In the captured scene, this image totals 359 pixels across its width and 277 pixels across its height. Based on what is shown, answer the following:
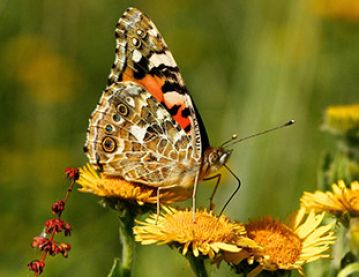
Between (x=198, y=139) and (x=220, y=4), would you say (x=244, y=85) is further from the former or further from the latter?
(x=198, y=139)

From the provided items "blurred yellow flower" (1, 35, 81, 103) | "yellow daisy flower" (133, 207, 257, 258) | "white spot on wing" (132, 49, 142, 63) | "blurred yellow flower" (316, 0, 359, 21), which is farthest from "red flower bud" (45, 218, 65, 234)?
"blurred yellow flower" (316, 0, 359, 21)

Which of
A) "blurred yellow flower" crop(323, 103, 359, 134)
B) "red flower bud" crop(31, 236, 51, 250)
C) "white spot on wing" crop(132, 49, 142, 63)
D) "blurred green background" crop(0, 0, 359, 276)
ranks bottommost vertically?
"blurred green background" crop(0, 0, 359, 276)

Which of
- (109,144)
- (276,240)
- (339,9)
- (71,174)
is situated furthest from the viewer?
(339,9)

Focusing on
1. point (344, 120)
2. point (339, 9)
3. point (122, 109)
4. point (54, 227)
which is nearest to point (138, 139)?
point (122, 109)

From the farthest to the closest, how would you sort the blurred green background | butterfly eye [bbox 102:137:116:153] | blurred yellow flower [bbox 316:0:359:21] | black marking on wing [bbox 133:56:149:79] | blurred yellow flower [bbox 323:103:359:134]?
1. blurred yellow flower [bbox 316:0:359:21]
2. the blurred green background
3. blurred yellow flower [bbox 323:103:359:134]
4. black marking on wing [bbox 133:56:149:79]
5. butterfly eye [bbox 102:137:116:153]

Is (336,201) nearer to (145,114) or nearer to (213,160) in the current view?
(213,160)

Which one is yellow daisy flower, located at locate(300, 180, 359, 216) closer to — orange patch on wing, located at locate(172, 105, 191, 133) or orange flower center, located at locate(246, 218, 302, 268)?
orange flower center, located at locate(246, 218, 302, 268)

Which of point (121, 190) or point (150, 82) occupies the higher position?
point (150, 82)

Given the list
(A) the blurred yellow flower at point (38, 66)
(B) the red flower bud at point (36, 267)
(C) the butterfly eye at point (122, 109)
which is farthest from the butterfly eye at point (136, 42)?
(A) the blurred yellow flower at point (38, 66)
